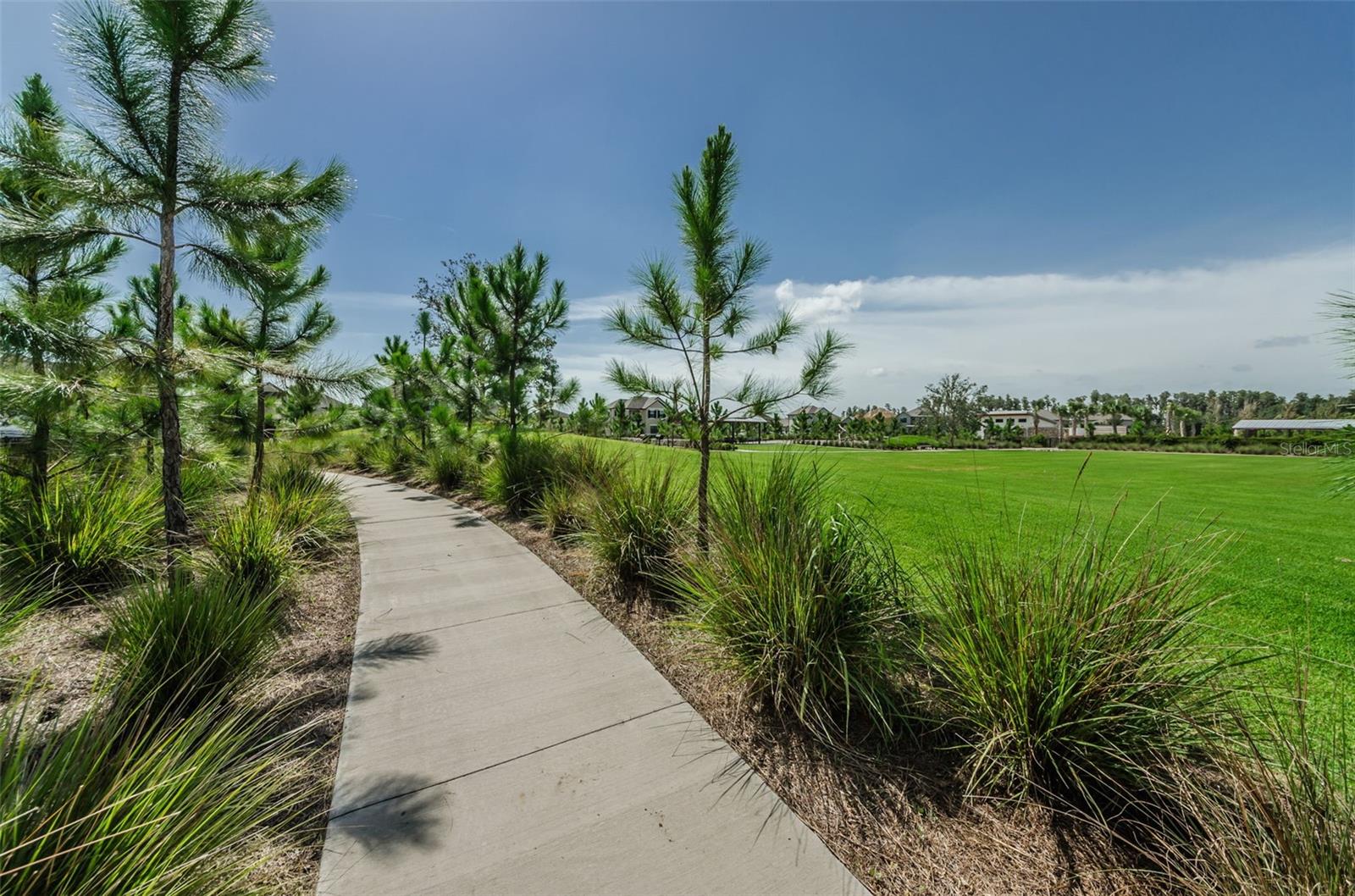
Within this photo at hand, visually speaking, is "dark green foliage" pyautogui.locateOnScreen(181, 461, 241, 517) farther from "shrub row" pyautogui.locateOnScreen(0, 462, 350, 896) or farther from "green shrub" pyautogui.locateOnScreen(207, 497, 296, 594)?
"green shrub" pyautogui.locateOnScreen(207, 497, 296, 594)

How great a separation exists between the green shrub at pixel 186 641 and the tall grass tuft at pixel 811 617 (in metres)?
2.63

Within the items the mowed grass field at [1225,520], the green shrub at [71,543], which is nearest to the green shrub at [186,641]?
the green shrub at [71,543]

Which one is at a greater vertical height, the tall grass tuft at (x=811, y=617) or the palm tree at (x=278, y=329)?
the palm tree at (x=278, y=329)

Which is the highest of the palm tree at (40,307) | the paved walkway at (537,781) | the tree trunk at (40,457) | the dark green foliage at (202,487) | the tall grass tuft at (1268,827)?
the palm tree at (40,307)

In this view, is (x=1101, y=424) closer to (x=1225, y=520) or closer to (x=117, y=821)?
(x=1225, y=520)

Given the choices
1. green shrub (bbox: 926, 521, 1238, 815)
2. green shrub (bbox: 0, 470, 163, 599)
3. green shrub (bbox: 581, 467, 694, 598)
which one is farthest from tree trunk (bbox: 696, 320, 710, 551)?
green shrub (bbox: 0, 470, 163, 599)

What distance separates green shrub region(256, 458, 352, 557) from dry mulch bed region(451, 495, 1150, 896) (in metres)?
5.02

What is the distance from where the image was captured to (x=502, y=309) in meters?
9.12

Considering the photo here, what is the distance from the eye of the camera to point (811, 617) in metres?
2.64

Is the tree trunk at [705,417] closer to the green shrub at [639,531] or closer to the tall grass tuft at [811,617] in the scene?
the green shrub at [639,531]

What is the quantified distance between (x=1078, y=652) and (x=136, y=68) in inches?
269

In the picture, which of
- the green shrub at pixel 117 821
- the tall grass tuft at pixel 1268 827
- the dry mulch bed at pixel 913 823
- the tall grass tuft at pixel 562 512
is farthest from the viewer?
the tall grass tuft at pixel 562 512

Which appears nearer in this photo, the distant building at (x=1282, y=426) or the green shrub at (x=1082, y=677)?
the green shrub at (x=1082, y=677)

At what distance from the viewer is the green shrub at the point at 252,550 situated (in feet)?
13.5
